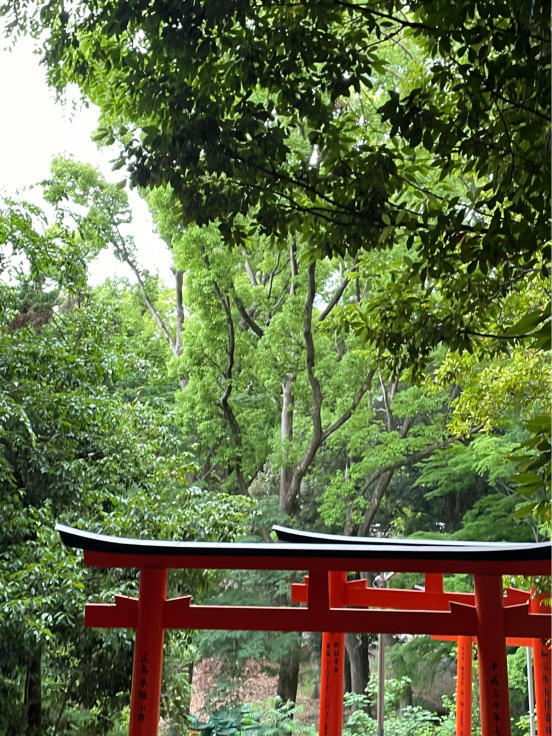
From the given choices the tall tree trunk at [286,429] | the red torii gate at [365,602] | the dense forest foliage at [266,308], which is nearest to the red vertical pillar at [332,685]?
the red torii gate at [365,602]

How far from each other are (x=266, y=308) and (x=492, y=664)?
5.61m

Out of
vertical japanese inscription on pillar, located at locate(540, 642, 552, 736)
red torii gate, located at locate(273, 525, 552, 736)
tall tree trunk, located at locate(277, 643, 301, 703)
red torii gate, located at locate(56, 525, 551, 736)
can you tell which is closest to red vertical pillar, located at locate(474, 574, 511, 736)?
red torii gate, located at locate(56, 525, 551, 736)

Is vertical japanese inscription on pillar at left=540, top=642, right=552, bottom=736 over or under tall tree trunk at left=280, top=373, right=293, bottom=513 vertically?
under

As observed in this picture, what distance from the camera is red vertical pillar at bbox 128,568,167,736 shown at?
6.08 ft

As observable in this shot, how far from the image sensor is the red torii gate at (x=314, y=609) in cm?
185

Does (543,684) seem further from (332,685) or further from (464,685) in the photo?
(332,685)

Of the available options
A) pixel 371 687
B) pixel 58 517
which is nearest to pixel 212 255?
pixel 58 517

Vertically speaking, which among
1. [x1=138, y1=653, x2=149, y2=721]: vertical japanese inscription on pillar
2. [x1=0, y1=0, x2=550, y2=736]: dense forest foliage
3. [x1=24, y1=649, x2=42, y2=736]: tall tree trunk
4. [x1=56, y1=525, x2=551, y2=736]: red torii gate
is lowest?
[x1=24, y1=649, x2=42, y2=736]: tall tree trunk

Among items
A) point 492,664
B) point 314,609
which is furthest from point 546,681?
point 314,609

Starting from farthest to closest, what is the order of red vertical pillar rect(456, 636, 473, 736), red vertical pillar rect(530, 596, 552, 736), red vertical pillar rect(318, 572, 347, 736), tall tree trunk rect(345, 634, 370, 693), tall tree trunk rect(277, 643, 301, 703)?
tall tree trunk rect(345, 634, 370, 693), tall tree trunk rect(277, 643, 301, 703), red vertical pillar rect(456, 636, 473, 736), red vertical pillar rect(530, 596, 552, 736), red vertical pillar rect(318, 572, 347, 736)

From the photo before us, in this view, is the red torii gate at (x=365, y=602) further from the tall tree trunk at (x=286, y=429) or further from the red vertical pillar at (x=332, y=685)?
the tall tree trunk at (x=286, y=429)

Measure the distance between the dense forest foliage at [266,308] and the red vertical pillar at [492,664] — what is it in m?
0.39

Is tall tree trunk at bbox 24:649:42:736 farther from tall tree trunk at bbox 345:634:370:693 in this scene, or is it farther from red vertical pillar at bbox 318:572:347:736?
tall tree trunk at bbox 345:634:370:693

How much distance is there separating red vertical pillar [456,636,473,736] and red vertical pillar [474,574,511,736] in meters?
1.49
